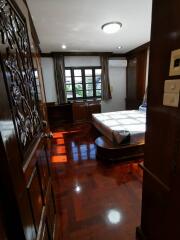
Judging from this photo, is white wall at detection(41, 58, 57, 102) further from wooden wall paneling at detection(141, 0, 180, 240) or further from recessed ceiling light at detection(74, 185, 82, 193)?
wooden wall paneling at detection(141, 0, 180, 240)

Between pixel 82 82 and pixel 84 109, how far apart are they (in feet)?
3.59

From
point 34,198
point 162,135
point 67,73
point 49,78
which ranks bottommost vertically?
point 34,198

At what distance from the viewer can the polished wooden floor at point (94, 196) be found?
4.88 ft

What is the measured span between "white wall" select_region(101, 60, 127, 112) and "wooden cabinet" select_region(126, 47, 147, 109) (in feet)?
0.68

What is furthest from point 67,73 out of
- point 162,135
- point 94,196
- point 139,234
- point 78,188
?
point 139,234

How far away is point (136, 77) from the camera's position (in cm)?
516

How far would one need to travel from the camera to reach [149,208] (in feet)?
3.97

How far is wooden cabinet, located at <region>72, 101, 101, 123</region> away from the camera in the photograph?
5188 mm

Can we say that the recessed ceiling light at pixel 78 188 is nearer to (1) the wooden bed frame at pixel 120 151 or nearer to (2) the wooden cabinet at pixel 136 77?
(1) the wooden bed frame at pixel 120 151

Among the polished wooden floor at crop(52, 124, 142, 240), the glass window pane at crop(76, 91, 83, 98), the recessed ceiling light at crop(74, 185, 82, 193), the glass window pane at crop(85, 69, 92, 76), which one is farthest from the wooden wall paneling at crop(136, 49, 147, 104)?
the recessed ceiling light at crop(74, 185, 82, 193)

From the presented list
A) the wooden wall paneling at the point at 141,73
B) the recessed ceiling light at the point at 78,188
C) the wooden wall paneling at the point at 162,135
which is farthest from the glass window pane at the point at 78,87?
the wooden wall paneling at the point at 162,135

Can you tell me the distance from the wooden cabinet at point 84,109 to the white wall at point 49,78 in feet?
3.17

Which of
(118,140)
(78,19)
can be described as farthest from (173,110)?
(78,19)

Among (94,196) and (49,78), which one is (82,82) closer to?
(49,78)
